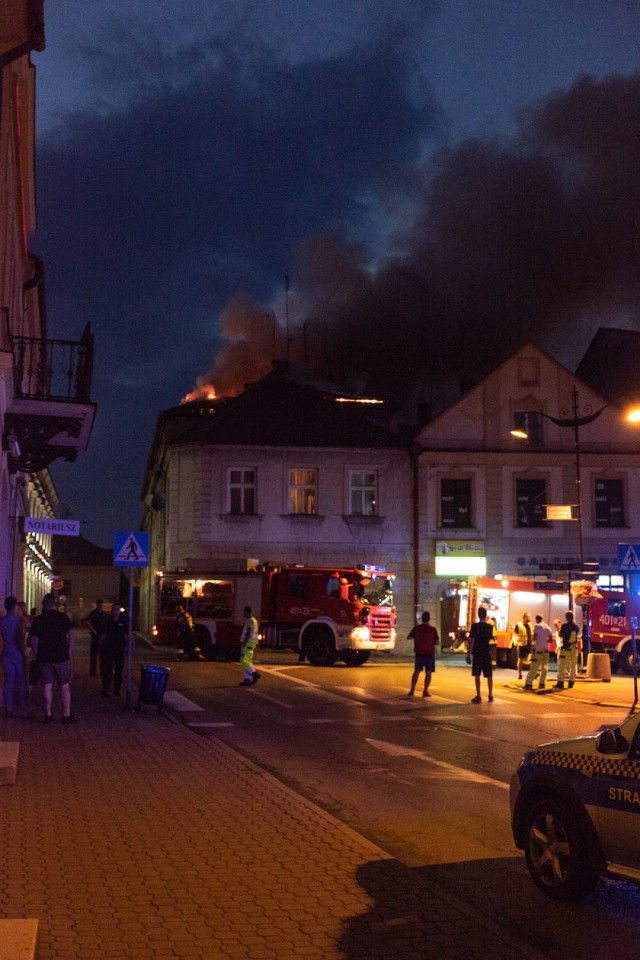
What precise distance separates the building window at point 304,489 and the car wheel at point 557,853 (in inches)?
1316

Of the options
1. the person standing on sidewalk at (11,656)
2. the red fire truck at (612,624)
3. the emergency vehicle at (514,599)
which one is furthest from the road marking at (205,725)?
the red fire truck at (612,624)

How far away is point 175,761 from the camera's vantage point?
11914 millimetres

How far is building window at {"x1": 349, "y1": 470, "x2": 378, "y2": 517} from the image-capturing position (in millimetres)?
40562

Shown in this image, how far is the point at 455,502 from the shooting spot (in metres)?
40.6

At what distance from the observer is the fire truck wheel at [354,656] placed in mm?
30984

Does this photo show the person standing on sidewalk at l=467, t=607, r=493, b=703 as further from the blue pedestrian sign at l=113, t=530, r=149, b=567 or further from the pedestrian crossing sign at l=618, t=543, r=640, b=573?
the blue pedestrian sign at l=113, t=530, r=149, b=567

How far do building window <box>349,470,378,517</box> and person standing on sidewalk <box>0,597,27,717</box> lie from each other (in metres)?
25.1

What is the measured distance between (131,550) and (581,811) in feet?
40.3

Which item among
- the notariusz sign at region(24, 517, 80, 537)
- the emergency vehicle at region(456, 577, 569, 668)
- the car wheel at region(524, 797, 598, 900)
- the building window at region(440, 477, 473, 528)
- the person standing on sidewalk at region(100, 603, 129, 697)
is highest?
the building window at region(440, 477, 473, 528)

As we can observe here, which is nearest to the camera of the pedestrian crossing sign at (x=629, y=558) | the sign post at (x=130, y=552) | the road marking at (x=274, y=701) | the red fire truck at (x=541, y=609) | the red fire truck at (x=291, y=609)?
the sign post at (x=130, y=552)

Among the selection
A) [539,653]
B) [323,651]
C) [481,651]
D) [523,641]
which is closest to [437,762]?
[481,651]

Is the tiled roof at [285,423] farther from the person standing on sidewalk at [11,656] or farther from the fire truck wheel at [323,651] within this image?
the person standing on sidewalk at [11,656]

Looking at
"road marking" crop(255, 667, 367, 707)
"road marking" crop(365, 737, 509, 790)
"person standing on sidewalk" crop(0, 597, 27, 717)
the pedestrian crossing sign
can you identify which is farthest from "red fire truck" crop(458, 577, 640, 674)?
"person standing on sidewalk" crop(0, 597, 27, 717)

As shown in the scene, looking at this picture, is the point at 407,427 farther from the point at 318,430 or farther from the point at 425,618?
the point at 425,618
